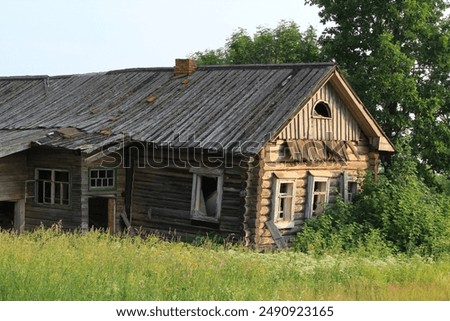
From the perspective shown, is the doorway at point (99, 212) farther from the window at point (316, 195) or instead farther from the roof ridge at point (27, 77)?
the roof ridge at point (27, 77)

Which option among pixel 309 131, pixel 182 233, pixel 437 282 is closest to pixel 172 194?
pixel 182 233

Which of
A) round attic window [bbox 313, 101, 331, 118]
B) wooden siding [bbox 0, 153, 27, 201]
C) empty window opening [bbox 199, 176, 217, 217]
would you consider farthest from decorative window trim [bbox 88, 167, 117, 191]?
round attic window [bbox 313, 101, 331, 118]

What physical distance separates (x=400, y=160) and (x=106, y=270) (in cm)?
1487

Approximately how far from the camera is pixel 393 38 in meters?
30.2

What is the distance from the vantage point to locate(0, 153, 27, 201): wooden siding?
22297mm

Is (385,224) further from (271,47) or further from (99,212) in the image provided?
(271,47)

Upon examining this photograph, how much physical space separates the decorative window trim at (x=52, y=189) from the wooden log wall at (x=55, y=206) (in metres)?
0.09

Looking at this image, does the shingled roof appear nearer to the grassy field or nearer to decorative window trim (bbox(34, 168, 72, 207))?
decorative window trim (bbox(34, 168, 72, 207))

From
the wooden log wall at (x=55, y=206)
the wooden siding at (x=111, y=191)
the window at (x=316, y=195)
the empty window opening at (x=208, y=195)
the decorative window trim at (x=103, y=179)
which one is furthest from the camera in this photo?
the window at (x=316, y=195)

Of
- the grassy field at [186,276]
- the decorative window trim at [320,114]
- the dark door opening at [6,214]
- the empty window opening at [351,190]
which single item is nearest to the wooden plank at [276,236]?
the decorative window trim at [320,114]

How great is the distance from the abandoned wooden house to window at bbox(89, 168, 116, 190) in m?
0.03

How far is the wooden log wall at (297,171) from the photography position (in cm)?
2067

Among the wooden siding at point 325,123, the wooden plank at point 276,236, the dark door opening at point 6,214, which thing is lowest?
the dark door opening at point 6,214

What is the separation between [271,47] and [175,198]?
1941cm
